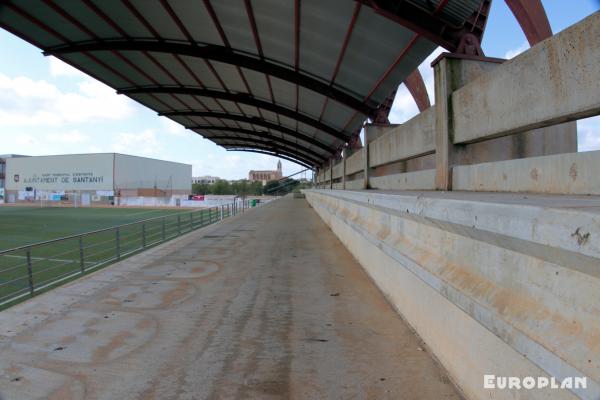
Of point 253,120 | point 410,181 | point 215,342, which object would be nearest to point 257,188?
point 253,120

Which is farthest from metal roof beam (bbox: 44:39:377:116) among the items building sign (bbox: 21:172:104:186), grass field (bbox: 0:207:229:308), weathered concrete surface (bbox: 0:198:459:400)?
building sign (bbox: 21:172:104:186)

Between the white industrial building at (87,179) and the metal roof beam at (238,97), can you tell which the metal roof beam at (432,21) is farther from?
the white industrial building at (87,179)

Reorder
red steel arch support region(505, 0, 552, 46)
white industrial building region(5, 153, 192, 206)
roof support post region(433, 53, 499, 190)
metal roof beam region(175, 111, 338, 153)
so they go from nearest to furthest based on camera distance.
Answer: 1. roof support post region(433, 53, 499, 190)
2. red steel arch support region(505, 0, 552, 46)
3. metal roof beam region(175, 111, 338, 153)
4. white industrial building region(5, 153, 192, 206)

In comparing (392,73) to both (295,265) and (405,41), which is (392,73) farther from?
(295,265)

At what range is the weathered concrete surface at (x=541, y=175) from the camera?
10.4 feet

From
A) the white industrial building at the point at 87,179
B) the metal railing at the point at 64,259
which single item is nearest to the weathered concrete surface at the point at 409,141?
the metal railing at the point at 64,259

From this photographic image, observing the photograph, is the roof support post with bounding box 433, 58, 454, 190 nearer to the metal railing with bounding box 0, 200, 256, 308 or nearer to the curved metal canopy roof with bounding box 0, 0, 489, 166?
the curved metal canopy roof with bounding box 0, 0, 489, 166

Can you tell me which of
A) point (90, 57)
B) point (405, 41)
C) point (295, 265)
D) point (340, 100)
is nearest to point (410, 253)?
point (295, 265)

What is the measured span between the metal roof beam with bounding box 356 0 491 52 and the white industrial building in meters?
76.5

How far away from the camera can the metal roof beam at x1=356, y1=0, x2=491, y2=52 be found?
7203mm

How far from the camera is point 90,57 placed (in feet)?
53.1

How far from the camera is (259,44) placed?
1390cm

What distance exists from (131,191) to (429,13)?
88.9 meters

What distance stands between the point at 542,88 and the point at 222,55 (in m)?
13.4
